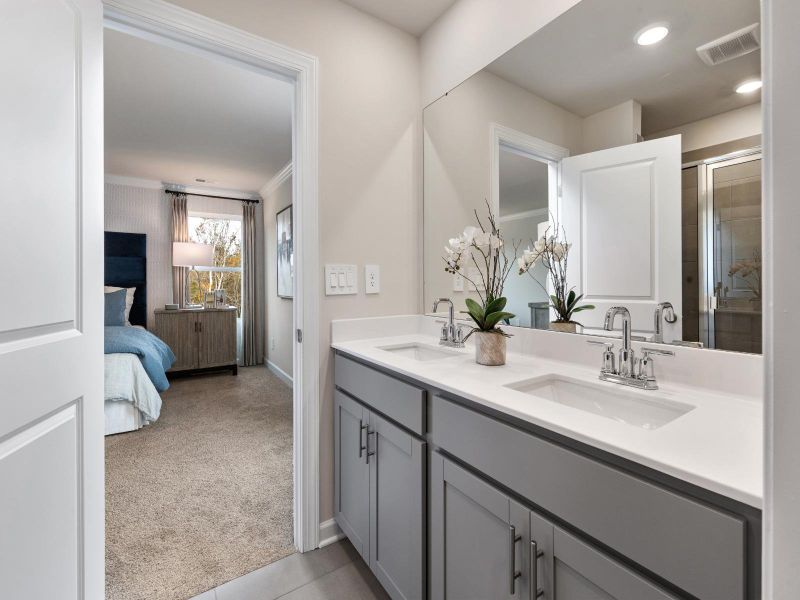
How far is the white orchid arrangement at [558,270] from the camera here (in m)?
1.37

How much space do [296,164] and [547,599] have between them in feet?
5.49

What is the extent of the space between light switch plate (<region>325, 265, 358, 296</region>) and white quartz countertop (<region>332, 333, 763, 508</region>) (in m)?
0.59

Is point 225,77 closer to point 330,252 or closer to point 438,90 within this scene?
point 438,90

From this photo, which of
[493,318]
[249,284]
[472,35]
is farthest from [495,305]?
[249,284]

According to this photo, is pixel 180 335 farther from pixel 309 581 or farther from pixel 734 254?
pixel 734 254

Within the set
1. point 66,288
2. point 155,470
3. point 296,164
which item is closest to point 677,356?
point 296,164

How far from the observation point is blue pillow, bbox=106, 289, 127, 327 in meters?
4.09

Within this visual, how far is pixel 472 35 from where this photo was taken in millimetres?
1726

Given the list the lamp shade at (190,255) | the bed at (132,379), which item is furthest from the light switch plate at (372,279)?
the lamp shade at (190,255)

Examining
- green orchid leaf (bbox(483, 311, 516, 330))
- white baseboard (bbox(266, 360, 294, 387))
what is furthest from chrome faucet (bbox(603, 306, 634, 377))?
white baseboard (bbox(266, 360, 294, 387))

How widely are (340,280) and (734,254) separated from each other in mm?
1383

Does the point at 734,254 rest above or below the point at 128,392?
above

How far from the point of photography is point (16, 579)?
Answer: 83cm

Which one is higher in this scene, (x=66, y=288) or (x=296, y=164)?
(x=296, y=164)
